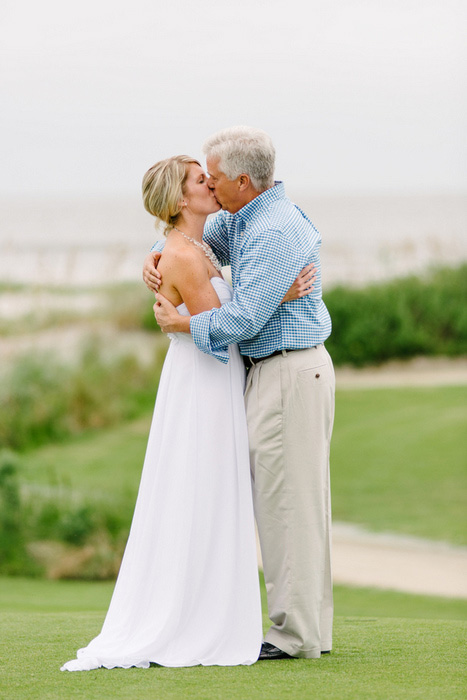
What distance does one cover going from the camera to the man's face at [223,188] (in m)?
2.79

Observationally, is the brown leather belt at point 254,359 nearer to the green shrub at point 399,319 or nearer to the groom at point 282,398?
the groom at point 282,398

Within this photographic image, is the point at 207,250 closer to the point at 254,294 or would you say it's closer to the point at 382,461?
the point at 254,294

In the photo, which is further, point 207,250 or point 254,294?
point 207,250

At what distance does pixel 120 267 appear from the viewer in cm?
1612

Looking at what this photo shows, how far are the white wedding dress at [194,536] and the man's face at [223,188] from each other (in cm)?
23

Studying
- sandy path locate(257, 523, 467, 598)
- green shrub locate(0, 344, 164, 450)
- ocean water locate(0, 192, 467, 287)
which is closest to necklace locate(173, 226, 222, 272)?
sandy path locate(257, 523, 467, 598)

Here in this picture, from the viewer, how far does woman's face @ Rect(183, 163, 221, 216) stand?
2.83 m

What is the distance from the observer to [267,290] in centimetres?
269

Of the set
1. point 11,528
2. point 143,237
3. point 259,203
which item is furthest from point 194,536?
point 143,237

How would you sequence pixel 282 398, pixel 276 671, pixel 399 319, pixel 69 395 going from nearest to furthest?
pixel 276 671, pixel 282 398, pixel 69 395, pixel 399 319

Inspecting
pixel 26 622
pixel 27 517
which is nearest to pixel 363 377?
pixel 27 517

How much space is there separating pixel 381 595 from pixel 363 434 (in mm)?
6891

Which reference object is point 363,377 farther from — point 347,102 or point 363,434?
point 347,102

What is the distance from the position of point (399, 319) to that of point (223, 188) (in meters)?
13.0
